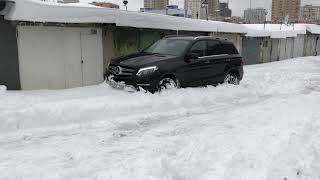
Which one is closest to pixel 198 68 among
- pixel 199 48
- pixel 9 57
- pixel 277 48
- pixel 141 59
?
pixel 199 48

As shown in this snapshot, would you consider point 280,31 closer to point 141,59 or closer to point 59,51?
point 59,51

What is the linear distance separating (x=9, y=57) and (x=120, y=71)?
3.61m

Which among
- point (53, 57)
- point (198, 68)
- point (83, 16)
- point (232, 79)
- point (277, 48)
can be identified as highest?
point (83, 16)

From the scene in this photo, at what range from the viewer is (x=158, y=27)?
53.2ft

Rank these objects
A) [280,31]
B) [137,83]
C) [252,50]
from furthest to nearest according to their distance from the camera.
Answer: [280,31], [252,50], [137,83]

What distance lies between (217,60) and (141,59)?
9.74ft

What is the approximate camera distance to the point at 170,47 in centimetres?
1223

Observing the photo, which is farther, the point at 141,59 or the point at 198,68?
the point at 198,68

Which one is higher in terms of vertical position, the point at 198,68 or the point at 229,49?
the point at 229,49

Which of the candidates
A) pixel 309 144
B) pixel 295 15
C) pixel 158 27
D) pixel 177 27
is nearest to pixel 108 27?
pixel 158 27

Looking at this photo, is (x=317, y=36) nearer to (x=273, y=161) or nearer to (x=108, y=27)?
(x=108, y=27)

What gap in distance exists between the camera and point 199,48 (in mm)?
12430

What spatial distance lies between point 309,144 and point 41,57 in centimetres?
896

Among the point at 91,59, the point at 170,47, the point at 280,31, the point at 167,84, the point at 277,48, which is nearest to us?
the point at 167,84
